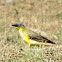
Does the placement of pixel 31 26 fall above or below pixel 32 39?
below

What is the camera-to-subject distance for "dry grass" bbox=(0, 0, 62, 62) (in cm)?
605

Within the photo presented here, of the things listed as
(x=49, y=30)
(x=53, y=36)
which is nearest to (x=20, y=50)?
(x=53, y=36)

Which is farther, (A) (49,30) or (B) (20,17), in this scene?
(B) (20,17)

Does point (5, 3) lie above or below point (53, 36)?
above

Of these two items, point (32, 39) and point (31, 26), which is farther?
point (31, 26)

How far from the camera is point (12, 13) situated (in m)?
12.8

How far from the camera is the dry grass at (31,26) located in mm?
6047

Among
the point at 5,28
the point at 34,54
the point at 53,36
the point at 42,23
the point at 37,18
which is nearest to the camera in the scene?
the point at 34,54

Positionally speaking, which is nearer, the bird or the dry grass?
the dry grass

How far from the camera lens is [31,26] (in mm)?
11000

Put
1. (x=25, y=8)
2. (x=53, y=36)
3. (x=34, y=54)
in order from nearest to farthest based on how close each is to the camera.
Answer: (x=34, y=54)
(x=53, y=36)
(x=25, y=8)

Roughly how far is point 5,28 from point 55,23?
2.81 meters

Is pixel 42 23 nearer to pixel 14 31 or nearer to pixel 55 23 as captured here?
pixel 55 23

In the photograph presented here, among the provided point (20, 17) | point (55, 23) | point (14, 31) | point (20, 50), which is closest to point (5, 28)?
point (14, 31)
